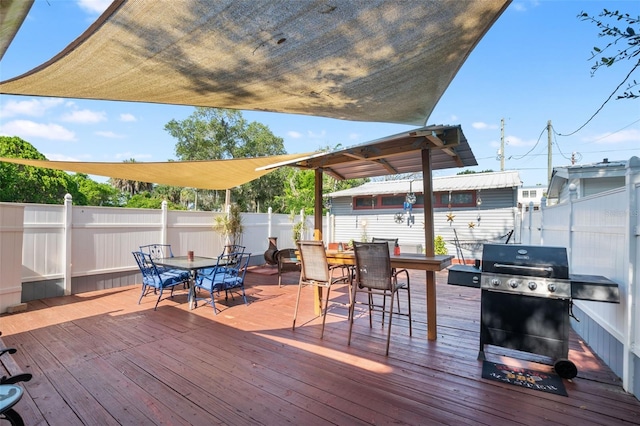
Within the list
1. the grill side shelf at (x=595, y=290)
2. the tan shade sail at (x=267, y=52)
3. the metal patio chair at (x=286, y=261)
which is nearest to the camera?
the tan shade sail at (x=267, y=52)

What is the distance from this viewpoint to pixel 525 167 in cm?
2158

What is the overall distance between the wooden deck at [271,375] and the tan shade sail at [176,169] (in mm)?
2286

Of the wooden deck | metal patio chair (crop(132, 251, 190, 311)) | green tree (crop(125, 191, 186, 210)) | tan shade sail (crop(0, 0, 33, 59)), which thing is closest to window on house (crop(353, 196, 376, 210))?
the wooden deck

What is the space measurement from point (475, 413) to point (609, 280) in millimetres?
1739

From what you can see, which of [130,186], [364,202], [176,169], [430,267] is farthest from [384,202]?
[130,186]

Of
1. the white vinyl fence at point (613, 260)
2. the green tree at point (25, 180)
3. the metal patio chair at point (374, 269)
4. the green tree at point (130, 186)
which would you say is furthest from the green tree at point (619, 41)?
the green tree at point (130, 186)

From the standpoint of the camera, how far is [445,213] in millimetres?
11039

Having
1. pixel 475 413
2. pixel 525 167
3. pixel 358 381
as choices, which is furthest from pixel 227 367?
pixel 525 167

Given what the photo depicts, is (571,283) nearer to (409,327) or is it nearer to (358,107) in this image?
(409,327)

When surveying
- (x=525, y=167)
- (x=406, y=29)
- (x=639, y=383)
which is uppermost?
(x=525, y=167)

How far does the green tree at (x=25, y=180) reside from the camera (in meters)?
15.4

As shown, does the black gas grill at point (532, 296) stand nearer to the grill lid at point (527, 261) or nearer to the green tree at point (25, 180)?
the grill lid at point (527, 261)

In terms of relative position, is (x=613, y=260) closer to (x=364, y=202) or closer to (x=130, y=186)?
(x=364, y=202)

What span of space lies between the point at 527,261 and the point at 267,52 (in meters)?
2.85
